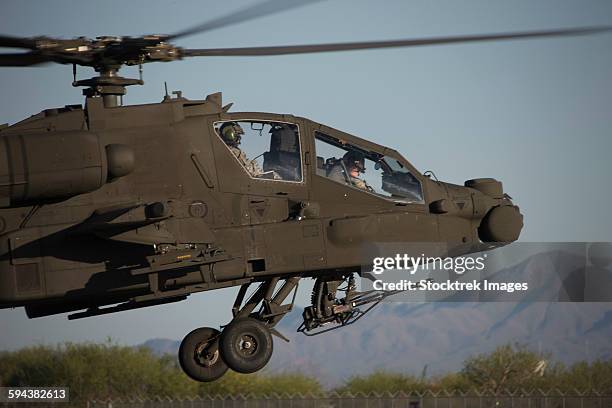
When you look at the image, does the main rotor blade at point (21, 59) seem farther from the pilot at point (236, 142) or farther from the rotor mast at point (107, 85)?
the pilot at point (236, 142)

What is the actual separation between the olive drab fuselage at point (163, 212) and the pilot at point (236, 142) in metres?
0.09

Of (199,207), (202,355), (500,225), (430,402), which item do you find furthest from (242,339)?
(430,402)

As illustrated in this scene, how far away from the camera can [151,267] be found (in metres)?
16.7

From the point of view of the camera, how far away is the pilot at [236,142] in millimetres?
17562

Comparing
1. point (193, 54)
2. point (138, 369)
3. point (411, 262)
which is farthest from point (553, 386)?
point (193, 54)

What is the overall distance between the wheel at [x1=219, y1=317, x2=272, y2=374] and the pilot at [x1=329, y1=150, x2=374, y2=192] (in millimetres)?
2177

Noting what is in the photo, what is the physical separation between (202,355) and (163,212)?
2.94 meters

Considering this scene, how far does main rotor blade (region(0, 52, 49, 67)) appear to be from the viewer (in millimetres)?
16859

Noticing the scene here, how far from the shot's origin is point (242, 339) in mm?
17641

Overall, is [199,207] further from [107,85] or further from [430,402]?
[430,402]

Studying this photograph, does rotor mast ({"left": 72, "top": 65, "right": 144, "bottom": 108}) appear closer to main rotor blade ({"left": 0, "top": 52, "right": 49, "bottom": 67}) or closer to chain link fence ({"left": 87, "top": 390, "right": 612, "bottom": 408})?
main rotor blade ({"left": 0, "top": 52, "right": 49, "bottom": 67})

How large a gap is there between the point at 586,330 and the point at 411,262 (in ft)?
32.5

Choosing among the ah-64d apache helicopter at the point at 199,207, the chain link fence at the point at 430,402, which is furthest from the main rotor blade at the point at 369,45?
the chain link fence at the point at 430,402

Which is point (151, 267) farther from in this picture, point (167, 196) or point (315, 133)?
point (315, 133)
